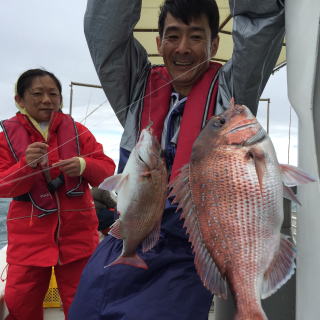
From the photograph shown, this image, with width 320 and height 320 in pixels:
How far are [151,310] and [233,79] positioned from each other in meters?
1.10

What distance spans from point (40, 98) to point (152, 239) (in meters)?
2.12

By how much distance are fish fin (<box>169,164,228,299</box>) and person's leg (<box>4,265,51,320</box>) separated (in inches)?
82.9

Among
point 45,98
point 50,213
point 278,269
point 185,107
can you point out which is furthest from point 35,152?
point 278,269

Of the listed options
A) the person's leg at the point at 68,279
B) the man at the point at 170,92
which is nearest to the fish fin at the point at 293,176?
the man at the point at 170,92

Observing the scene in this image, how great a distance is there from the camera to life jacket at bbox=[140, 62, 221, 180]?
1.82 metres

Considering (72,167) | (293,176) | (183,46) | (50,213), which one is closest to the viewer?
(293,176)

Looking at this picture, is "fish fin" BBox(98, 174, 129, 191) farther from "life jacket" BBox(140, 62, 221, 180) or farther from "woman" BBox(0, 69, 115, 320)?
"woman" BBox(0, 69, 115, 320)

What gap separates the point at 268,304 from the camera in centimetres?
249

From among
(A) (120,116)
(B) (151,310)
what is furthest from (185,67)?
(B) (151,310)

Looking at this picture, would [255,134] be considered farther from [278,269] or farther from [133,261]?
[133,261]

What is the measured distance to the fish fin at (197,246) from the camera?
1.28 m

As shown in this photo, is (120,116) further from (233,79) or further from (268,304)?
(268,304)

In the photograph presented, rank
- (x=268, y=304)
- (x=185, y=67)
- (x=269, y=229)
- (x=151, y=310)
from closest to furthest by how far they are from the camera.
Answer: (x=269, y=229) → (x=151, y=310) → (x=185, y=67) → (x=268, y=304)

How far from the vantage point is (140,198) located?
1696 millimetres
